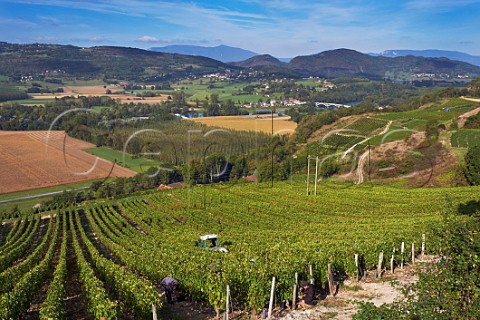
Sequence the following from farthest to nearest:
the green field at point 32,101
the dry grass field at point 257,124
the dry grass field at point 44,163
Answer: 1. the green field at point 32,101
2. the dry grass field at point 257,124
3. the dry grass field at point 44,163

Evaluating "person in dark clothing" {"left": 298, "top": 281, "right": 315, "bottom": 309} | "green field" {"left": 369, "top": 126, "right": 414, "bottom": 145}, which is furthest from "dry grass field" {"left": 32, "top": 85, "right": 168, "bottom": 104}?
"person in dark clothing" {"left": 298, "top": 281, "right": 315, "bottom": 309}

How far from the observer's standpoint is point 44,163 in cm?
7831

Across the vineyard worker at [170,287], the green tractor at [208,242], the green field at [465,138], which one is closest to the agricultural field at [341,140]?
the green field at [465,138]

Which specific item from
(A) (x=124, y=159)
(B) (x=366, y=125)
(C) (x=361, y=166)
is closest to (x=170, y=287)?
(C) (x=361, y=166)

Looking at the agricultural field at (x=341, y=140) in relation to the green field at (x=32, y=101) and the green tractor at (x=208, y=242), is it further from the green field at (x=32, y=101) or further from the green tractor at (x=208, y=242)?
the green field at (x=32, y=101)

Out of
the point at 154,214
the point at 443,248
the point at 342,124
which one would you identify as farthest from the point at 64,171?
the point at 443,248

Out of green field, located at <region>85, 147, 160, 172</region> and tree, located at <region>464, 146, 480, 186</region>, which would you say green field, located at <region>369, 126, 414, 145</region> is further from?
green field, located at <region>85, 147, 160, 172</region>

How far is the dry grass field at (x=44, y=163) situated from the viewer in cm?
6850

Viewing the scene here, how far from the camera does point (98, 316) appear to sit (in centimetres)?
983

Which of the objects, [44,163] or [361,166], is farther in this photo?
[44,163]

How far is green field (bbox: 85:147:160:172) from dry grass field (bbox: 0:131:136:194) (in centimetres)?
218

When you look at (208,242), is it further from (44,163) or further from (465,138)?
(44,163)

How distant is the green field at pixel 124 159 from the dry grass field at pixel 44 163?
2182mm

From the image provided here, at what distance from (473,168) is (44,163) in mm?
78567
